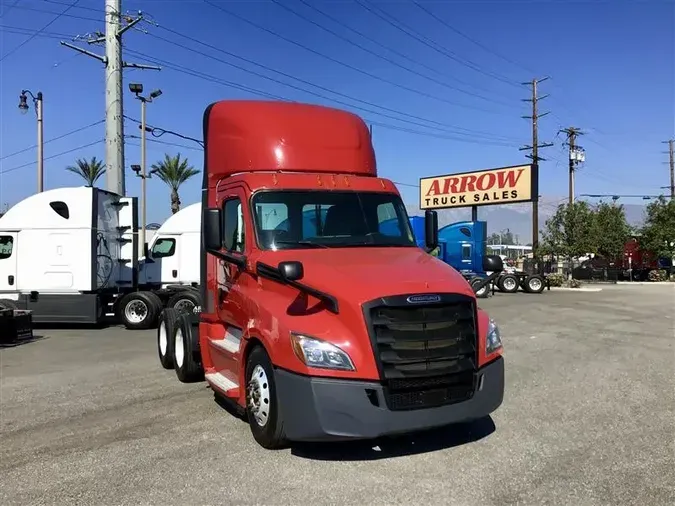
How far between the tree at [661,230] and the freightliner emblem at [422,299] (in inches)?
1855

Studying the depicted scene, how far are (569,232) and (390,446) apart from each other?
3891cm

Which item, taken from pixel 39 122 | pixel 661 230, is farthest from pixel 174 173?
pixel 661 230

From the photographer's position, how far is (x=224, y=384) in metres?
6.07

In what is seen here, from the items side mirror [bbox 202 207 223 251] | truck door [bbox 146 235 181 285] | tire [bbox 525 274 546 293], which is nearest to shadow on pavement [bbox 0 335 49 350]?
truck door [bbox 146 235 181 285]

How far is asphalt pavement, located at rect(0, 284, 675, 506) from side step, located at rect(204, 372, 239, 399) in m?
0.37

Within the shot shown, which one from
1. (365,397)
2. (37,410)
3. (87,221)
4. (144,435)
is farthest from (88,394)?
(87,221)

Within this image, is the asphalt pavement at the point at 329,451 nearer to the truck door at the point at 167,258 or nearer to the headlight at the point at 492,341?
the headlight at the point at 492,341

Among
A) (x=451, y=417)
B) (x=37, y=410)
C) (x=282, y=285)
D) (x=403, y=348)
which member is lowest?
(x=37, y=410)

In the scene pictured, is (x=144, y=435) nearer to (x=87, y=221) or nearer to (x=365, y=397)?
(x=365, y=397)

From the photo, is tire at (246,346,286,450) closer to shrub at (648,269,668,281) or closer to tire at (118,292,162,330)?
tire at (118,292,162,330)

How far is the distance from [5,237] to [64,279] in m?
1.93

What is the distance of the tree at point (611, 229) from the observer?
45.6 meters

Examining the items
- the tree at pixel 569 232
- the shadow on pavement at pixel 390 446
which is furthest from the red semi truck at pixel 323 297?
the tree at pixel 569 232

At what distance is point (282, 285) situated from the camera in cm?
524
